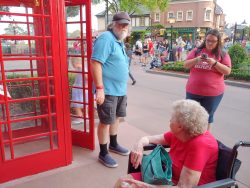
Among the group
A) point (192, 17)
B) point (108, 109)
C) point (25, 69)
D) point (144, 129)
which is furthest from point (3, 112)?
point (192, 17)

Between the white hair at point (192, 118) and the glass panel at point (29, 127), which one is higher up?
the white hair at point (192, 118)

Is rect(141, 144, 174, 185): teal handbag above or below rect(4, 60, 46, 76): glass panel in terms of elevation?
below

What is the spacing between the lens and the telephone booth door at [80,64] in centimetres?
280

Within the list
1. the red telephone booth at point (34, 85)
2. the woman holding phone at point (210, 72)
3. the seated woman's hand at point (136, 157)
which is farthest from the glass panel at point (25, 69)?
the woman holding phone at point (210, 72)

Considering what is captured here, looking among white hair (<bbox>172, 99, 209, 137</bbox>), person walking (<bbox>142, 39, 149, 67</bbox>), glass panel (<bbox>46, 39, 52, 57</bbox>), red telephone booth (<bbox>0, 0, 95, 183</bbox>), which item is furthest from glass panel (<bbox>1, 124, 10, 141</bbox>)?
person walking (<bbox>142, 39, 149, 67</bbox>)

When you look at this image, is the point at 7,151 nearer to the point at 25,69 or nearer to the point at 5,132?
the point at 5,132

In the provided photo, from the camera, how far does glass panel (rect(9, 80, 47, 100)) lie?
2371mm

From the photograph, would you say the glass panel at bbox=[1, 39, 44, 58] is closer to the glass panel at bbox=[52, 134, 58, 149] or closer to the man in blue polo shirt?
the man in blue polo shirt

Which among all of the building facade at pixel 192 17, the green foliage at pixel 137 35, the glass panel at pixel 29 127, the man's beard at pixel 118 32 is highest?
the building facade at pixel 192 17

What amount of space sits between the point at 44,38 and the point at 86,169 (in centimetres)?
167

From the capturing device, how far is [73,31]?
9.70 feet

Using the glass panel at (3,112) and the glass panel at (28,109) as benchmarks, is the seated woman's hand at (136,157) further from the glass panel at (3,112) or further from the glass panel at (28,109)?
the glass panel at (3,112)

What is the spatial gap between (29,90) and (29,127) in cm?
45

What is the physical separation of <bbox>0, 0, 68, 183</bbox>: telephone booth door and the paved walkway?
0.83 feet
